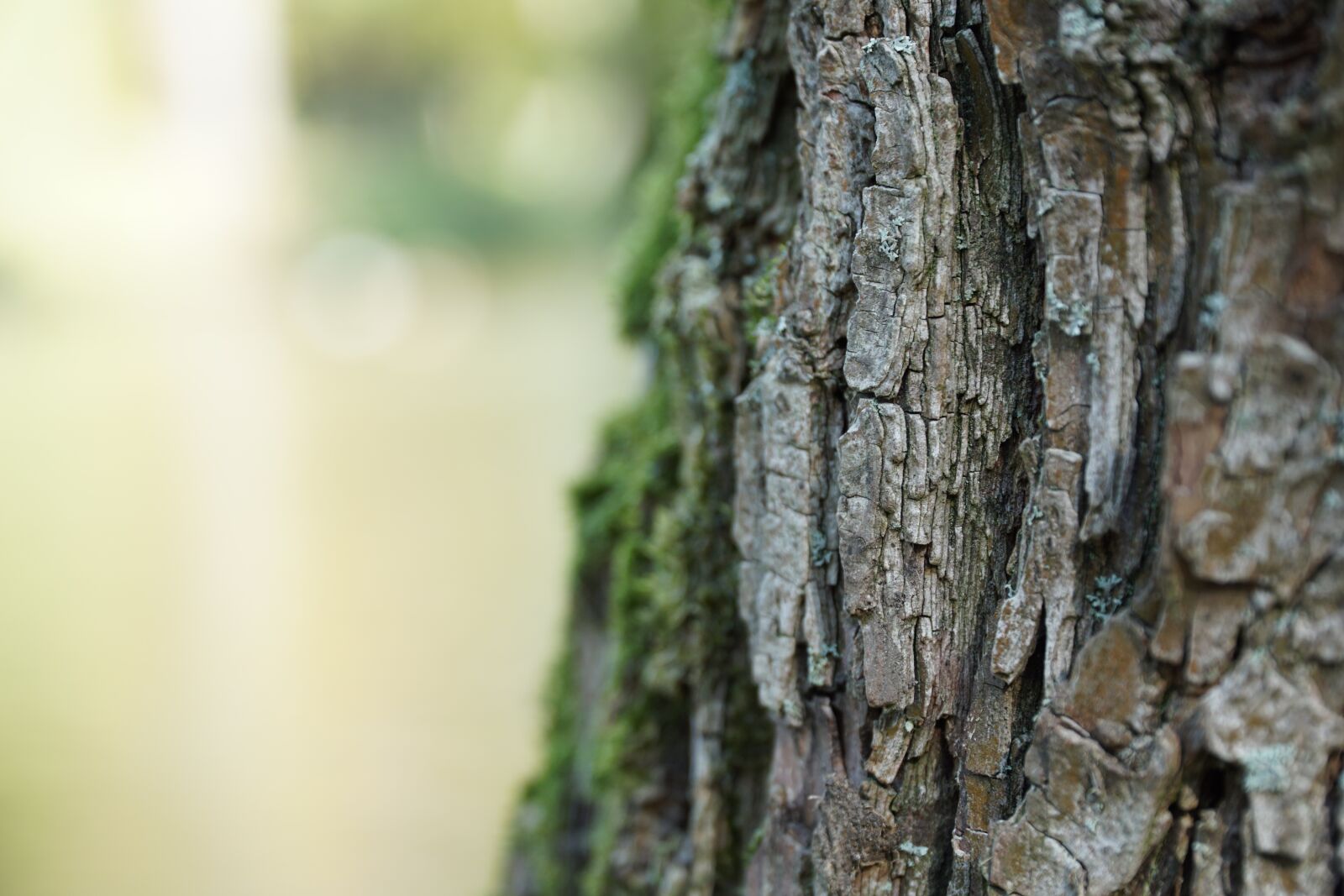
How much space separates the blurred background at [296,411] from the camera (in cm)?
320

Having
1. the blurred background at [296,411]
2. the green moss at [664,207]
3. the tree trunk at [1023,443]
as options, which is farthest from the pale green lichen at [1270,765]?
the blurred background at [296,411]

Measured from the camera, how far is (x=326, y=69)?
280 inches

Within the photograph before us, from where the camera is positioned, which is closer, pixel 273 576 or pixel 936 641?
pixel 936 641

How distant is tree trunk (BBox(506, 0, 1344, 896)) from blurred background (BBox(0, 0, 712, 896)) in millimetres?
660

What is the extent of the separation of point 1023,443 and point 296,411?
5473 millimetres

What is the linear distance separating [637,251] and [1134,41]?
33.4 inches

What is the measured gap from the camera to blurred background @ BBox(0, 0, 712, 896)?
10.5 ft


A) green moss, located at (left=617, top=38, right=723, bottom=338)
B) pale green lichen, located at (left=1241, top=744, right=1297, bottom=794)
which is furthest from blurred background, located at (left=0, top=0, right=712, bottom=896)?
pale green lichen, located at (left=1241, top=744, right=1297, bottom=794)

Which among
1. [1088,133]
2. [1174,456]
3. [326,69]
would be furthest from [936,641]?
[326,69]

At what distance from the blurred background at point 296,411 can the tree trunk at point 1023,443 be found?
0.66 metres

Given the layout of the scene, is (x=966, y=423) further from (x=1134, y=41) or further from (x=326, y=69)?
(x=326, y=69)

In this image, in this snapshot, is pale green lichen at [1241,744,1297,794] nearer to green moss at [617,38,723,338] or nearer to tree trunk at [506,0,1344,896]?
tree trunk at [506,0,1344,896]

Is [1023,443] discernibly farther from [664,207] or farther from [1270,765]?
[664,207]

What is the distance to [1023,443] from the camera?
0.75 meters
